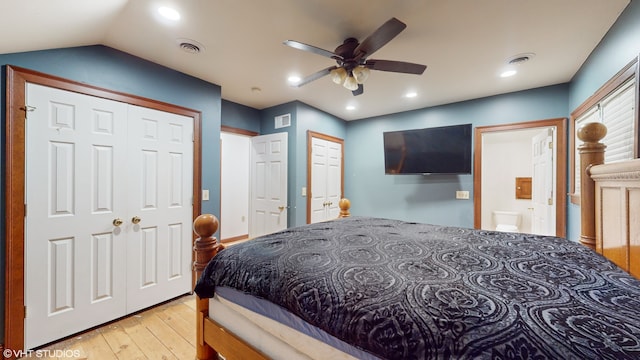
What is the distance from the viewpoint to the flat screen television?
336 cm

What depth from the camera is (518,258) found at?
115 centimetres

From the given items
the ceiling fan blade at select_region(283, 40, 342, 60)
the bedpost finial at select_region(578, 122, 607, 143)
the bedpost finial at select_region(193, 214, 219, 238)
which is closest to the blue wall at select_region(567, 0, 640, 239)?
the bedpost finial at select_region(578, 122, 607, 143)

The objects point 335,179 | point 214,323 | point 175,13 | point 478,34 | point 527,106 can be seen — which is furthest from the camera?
point 335,179

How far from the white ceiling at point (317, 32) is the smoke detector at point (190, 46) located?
0.05 meters

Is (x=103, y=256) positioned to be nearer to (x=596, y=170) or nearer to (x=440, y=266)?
(x=440, y=266)

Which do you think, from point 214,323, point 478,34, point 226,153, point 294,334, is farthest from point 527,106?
point 226,153

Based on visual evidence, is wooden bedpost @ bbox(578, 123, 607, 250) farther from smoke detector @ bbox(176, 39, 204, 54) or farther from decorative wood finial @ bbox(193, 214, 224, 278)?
smoke detector @ bbox(176, 39, 204, 54)

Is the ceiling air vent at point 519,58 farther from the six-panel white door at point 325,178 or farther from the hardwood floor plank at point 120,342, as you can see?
the hardwood floor plank at point 120,342

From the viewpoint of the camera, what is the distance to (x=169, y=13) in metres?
1.71

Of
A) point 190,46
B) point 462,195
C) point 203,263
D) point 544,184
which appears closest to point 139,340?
point 203,263

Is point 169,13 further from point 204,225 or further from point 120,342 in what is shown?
point 120,342

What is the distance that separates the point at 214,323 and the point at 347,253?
0.80 metres

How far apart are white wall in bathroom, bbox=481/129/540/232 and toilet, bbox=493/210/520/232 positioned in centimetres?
11

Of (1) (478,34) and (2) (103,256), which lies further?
(2) (103,256)
